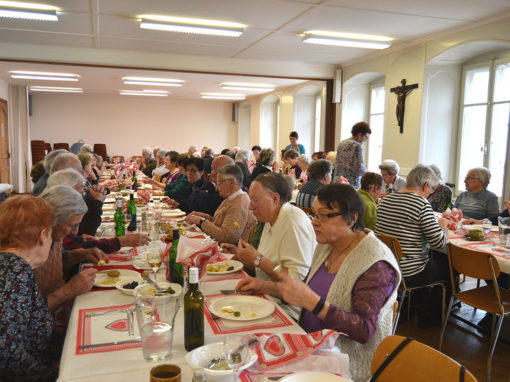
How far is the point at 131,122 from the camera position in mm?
15961

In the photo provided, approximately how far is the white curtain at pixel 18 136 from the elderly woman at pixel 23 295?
12576 millimetres

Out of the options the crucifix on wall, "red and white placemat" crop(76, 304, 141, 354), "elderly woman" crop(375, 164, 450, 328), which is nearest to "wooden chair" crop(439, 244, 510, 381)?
"elderly woman" crop(375, 164, 450, 328)

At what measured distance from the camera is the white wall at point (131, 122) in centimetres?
1526

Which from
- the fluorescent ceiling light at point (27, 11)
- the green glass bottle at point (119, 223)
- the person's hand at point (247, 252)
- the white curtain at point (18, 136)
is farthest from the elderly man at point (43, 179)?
the white curtain at point (18, 136)

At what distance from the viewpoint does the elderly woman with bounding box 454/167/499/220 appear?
458 centimetres

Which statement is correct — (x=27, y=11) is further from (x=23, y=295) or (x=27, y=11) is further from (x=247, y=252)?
(x=23, y=295)

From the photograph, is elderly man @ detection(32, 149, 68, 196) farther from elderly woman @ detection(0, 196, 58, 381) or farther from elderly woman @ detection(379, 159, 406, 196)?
elderly woman @ detection(379, 159, 406, 196)

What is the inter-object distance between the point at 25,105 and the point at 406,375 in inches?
561

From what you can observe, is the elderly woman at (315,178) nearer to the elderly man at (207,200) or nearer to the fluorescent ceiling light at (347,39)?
the elderly man at (207,200)


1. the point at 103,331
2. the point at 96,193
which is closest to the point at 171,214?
the point at 96,193

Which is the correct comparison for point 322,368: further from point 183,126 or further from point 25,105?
point 183,126

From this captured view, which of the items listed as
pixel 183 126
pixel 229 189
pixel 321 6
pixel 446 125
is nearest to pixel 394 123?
pixel 446 125

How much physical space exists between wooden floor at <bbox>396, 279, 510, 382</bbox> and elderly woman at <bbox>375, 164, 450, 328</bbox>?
460 millimetres

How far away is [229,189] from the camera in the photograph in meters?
3.52
